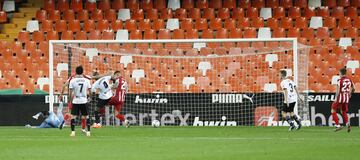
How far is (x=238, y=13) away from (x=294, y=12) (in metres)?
2.10

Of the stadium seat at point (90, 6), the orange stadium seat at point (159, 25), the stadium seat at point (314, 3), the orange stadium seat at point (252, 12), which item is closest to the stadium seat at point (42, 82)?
the stadium seat at point (90, 6)

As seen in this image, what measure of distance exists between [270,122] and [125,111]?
4.75 metres

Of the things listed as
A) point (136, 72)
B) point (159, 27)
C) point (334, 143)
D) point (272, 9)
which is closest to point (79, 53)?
point (136, 72)

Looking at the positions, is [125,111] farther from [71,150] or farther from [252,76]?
[71,150]

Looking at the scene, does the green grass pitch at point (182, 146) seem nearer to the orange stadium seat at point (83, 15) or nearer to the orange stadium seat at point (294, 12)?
the orange stadium seat at point (294, 12)

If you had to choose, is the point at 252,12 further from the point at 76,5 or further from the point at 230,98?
the point at 76,5

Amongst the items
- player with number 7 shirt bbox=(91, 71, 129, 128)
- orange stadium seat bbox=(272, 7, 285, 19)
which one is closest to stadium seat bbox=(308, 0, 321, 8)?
orange stadium seat bbox=(272, 7, 285, 19)

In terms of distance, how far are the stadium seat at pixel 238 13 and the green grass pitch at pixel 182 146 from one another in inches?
427

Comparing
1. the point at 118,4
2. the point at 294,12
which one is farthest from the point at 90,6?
the point at 294,12

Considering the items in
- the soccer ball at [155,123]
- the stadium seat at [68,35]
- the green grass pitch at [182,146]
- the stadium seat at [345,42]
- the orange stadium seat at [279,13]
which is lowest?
the green grass pitch at [182,146]

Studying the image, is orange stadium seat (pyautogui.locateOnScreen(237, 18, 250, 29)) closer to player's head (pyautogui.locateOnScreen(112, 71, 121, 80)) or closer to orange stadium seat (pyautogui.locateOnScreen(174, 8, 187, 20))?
orange stadium seat (pyautogui.locateOnScreen(174, 8, 187, 20))

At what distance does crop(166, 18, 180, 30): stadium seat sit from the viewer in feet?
117

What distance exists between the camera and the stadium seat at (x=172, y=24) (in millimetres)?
35562

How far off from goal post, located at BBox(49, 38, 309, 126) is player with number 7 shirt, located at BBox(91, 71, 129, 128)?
1339 mm
